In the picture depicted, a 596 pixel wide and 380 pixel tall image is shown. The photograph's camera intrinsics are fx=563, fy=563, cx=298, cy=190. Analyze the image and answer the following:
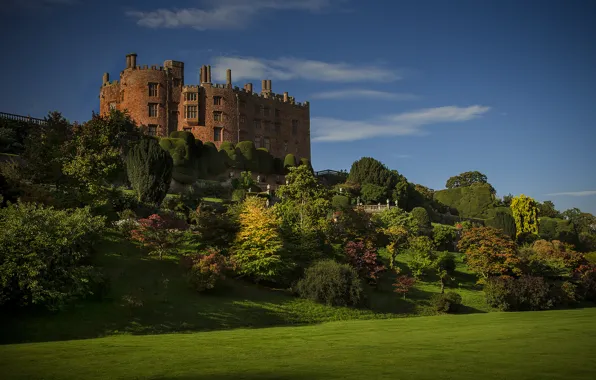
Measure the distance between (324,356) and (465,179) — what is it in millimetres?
121960

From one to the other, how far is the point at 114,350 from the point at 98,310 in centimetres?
858

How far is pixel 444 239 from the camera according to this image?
178 ft

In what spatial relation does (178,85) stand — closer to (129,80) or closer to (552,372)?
(129,80)

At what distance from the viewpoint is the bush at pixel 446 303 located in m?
34.4

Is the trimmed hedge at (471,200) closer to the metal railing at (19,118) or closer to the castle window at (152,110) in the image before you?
the castle window at (152,110)

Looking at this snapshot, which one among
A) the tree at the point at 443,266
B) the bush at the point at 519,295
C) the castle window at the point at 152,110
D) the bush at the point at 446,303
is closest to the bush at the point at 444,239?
the tree at the point at 443,266

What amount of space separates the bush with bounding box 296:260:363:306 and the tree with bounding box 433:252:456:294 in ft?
31.0

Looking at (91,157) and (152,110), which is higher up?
(152,110)

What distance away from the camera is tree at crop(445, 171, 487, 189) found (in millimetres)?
128125

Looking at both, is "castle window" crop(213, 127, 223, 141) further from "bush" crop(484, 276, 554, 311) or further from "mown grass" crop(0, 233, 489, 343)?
"bush" crop(484, 276, 554, 311)

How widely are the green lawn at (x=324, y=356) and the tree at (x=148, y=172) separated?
2317 cm

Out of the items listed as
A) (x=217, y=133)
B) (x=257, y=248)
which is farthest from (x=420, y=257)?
(x=217, y=133)

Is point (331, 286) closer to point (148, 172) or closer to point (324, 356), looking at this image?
point (148, 172)

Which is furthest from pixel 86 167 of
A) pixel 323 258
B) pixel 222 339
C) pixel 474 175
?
pixel 474 175
